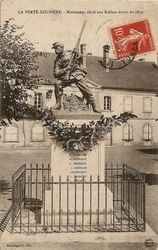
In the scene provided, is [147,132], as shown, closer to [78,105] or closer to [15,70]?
[78,105]

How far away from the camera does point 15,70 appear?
4.08 m

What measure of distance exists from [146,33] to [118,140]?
71 centimetres

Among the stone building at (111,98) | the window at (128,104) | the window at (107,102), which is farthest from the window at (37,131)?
the window at (128,104)

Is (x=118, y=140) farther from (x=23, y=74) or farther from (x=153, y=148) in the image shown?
(x=23, y=74)

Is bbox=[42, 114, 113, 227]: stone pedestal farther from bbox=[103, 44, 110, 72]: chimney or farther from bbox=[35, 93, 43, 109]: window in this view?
bbox=[103, 44, 110, 72]: chimney

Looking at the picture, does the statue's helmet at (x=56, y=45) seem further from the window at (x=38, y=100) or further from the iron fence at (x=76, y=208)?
the iron fence at (x=76, y=208)

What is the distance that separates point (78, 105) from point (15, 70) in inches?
18.2

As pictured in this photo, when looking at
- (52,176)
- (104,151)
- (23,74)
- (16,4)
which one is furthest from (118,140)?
(16,4)

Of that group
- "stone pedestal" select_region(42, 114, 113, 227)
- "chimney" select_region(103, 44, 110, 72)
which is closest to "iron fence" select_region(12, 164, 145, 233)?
"stone pedestal" select_region(42, 114, 113, 227)

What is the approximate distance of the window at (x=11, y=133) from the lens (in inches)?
160

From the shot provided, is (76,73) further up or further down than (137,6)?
further down

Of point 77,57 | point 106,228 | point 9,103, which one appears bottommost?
point 106,228

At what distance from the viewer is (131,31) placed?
4.04 meters

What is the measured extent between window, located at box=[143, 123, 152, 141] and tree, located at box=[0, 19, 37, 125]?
77 cm
